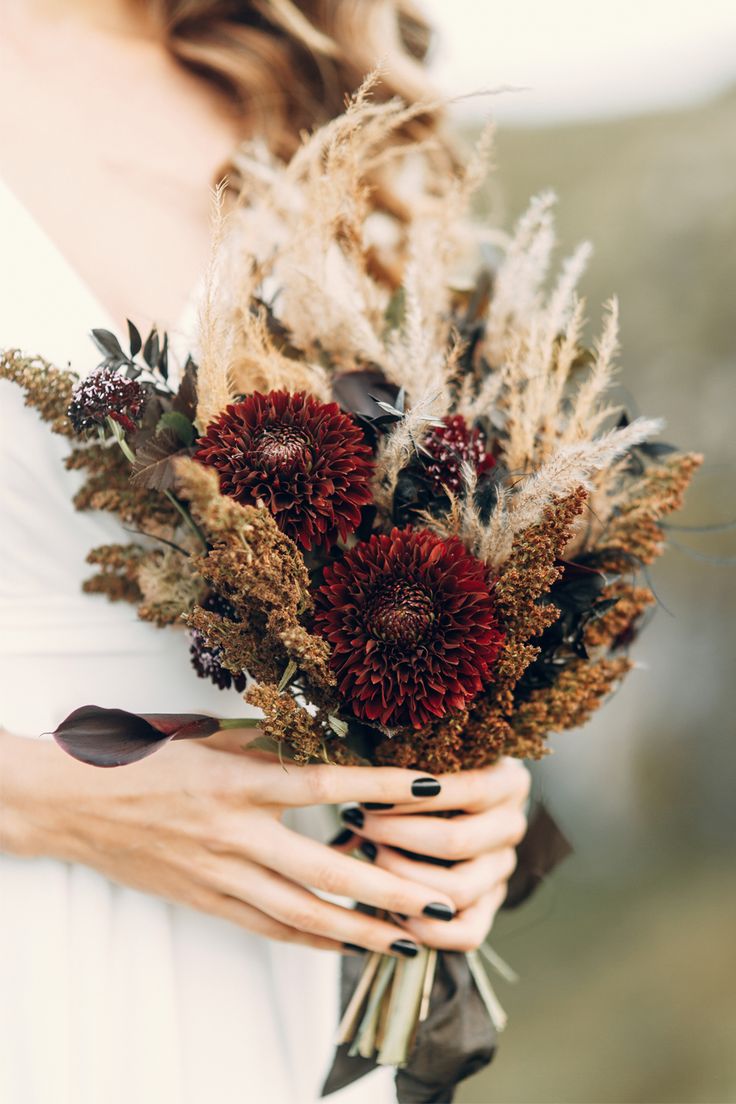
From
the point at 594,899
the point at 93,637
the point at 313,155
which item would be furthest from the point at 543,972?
the point at 313,155

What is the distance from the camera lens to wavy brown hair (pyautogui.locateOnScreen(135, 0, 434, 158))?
1353 mm

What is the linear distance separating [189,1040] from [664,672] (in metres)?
5.70

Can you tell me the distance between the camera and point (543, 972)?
164 inches

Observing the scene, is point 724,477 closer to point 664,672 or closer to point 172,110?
point 664,672

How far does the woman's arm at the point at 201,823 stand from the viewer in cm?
85

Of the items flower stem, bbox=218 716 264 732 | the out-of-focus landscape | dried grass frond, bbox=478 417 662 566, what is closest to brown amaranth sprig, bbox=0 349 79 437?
flower stem, bbox=218 716 264 732

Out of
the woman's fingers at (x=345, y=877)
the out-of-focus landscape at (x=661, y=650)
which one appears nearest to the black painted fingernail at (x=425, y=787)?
the woman's fingers at (x=345, y=877)

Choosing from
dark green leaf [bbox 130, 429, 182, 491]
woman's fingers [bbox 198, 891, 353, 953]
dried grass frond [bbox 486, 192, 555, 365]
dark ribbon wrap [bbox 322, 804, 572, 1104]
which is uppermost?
dried grass frond [bbox 486, 192, 555, 365]

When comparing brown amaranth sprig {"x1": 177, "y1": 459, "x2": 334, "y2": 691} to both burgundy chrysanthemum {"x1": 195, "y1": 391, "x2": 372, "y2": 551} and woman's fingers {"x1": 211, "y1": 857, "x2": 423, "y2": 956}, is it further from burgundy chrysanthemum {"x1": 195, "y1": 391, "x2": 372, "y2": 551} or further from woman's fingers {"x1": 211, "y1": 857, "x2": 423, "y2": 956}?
woman's fingers {"x1": 211, "y1": 857, "x2": 423, "y2": 956}

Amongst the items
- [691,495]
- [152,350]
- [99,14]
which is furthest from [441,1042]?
[691,495]

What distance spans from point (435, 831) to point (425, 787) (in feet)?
0.25

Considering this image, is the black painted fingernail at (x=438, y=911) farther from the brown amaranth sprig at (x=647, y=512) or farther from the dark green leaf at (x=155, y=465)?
the dark green leaf at (x=155, y=465)

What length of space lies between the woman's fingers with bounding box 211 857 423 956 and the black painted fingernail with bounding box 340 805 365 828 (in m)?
0.09

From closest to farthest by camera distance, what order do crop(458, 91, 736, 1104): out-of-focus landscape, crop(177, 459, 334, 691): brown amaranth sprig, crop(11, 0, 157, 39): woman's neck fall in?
1. crop(177, 459, 334, 691): brown amaranth sprig
2. crop(11, 0, 157, 39): woman's neck
3. crop(458, 91, 736, 1104): out-of-focus landscape
